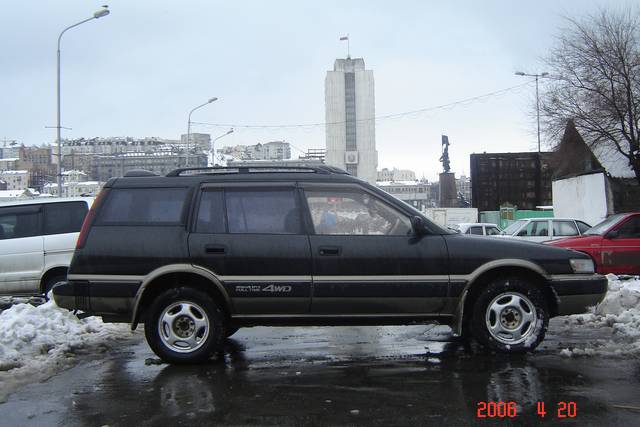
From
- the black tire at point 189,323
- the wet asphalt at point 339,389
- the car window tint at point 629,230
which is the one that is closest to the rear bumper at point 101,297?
the black tire at point 189,323

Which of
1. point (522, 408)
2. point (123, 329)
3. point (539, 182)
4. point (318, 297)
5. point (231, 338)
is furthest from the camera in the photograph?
point (539, 182)

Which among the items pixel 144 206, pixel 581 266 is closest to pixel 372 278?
pixel 581 266

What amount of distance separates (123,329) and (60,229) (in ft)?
11.4

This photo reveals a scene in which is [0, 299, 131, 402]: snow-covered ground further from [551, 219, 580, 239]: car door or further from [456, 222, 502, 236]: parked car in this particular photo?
[456, 222, 502, 236]: parked car

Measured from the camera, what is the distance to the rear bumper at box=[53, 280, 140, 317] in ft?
18.4

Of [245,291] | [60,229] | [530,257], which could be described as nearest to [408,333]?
[530,257]

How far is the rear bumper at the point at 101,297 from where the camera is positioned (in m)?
5.62

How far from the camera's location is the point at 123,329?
768 centimetres

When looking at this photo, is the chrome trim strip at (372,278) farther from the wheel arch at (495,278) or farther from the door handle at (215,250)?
the door handle at (215,250)

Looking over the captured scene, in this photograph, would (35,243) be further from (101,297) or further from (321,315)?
(321,315)

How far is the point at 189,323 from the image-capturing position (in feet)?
18.6

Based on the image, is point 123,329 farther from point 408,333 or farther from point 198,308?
point 408,333

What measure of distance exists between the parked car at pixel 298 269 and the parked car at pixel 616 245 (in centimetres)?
592

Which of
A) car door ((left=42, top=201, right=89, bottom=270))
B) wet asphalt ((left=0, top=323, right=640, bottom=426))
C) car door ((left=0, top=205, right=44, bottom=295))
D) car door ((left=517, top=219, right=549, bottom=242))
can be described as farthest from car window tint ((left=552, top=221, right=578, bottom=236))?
car door ((left=0, top=205, right=44, bottom=295))
